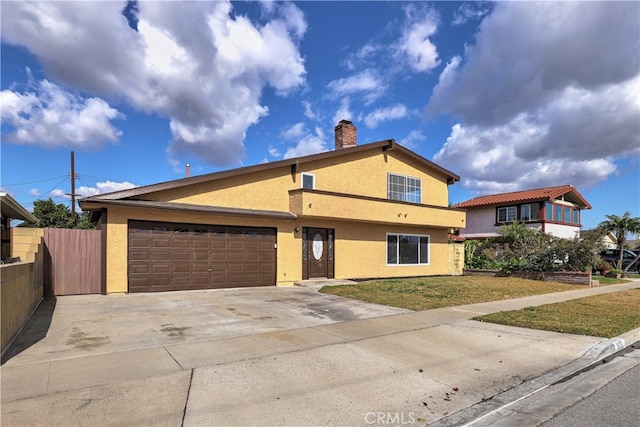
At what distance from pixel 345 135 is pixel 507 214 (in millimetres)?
18191

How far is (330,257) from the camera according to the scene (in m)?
17.4

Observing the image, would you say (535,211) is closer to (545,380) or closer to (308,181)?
(308,181)

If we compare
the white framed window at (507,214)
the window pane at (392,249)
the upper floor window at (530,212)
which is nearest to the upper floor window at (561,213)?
the upper floor window at (530,212)

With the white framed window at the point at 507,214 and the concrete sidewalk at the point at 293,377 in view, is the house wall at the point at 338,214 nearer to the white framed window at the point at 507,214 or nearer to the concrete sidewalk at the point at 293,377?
the concrete sidewalk at the point at 293,377

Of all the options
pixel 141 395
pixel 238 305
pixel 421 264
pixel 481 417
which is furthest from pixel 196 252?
pixel 421 264

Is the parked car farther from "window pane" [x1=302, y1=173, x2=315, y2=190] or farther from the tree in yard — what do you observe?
the tree in yard

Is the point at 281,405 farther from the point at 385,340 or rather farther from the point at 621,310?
the point at 621,310

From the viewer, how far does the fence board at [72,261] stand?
1163cm

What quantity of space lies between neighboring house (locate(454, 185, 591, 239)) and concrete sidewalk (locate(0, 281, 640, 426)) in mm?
23343

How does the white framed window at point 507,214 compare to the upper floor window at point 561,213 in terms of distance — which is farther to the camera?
the white framed window at point 507,214

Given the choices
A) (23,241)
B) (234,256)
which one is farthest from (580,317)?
(23,241)

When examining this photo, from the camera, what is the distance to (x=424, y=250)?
21516mm

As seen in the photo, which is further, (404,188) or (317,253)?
(404,188)

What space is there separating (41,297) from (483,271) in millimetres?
19940
